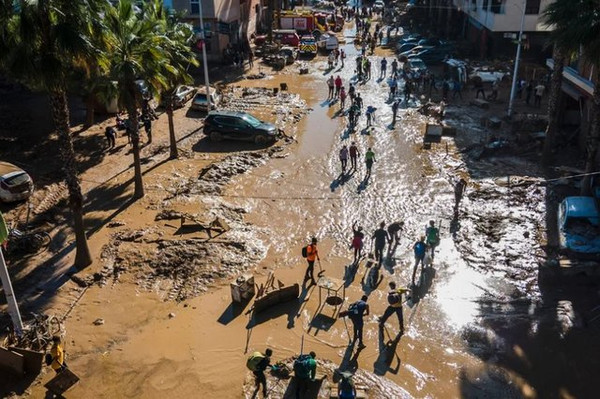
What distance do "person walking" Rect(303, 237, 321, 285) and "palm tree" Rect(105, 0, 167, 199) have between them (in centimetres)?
869

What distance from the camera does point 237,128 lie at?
88.4 feet

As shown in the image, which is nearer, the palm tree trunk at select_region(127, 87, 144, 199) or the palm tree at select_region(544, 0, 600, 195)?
the palm tree at select_region(544, 0, 600, 195)

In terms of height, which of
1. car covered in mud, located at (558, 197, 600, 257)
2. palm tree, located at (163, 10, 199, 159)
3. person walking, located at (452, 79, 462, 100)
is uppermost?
palm tree, located at (163, 10, 199, 159)

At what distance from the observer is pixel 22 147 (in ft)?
86.4

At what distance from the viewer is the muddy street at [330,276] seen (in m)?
12.3

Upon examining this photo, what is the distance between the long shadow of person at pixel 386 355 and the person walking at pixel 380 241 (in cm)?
352

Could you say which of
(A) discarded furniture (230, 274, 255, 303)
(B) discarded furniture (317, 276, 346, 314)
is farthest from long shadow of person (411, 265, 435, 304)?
(A) discarded furniture (230, 274, 255, 303)

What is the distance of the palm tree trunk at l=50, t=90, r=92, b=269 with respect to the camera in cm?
1478

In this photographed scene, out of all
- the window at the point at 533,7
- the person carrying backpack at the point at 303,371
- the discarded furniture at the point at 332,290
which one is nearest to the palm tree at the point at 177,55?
the discarded furniture at the point at 332,290

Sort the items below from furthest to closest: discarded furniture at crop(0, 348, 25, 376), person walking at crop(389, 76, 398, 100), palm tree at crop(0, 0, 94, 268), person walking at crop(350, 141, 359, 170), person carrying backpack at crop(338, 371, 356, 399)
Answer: person walking at crop(389, 76, 398, 100) < person walking at crop(350, 141, 359, 170) < palm tree at crop(0, 0, 94, 268) < discarded furniture at crop(0, 348, 25, 376) < person carrying backpack at crop(338, 371, 356, 399)

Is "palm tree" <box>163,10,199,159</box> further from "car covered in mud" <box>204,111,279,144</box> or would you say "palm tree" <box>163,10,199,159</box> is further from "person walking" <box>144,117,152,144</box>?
"car covered in mud" <box>204,111,279,144</box>

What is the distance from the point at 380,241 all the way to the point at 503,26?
2929 centimetres

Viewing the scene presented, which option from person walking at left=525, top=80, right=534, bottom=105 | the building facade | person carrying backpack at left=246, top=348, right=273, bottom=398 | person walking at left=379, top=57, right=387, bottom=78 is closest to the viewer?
person carrying backpack at left=246, top=348, right=273, bottom=398

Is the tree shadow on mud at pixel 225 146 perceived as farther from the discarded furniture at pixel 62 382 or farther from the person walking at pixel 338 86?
the discarded furniture at pixel 62 382
